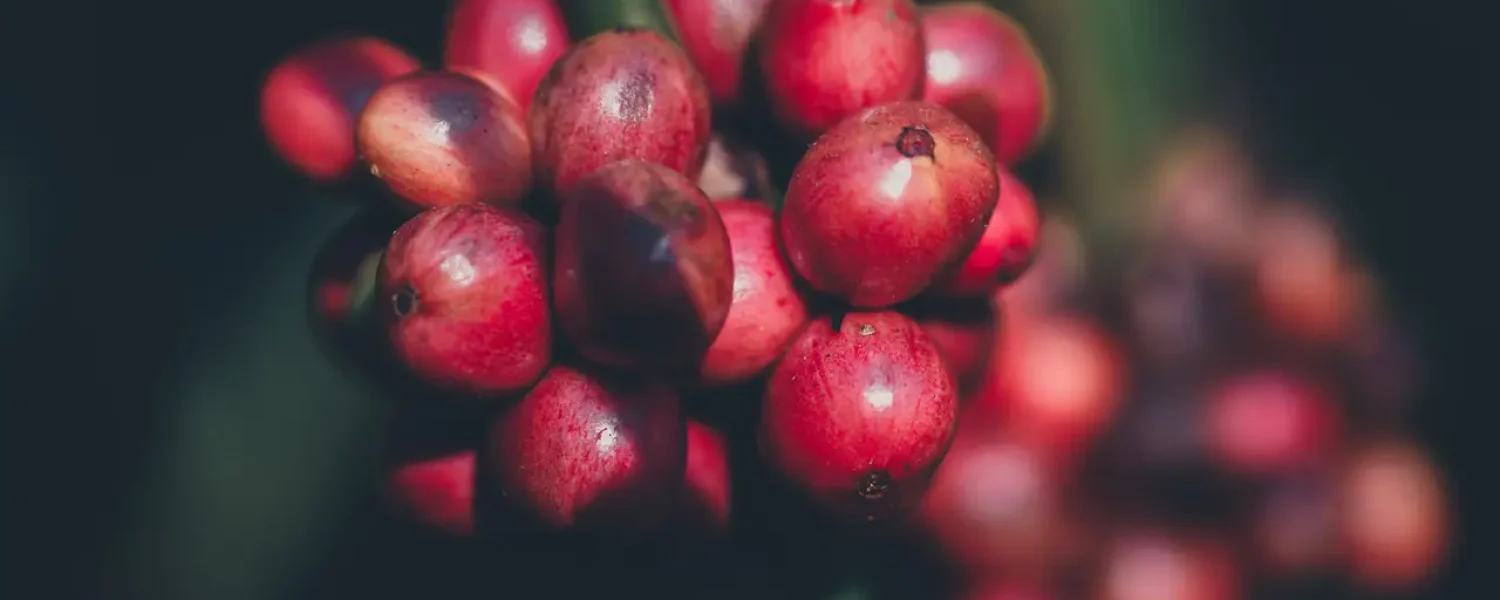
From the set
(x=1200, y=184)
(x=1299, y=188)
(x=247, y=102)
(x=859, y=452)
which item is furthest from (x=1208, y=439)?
(x=247, y=102)

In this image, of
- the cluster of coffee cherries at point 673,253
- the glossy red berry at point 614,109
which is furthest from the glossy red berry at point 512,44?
the glossy red berry at point 614,109

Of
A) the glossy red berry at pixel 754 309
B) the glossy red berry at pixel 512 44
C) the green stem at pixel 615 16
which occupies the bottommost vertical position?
the glossy red berry at pixel 754 309

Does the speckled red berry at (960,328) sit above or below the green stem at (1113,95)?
below

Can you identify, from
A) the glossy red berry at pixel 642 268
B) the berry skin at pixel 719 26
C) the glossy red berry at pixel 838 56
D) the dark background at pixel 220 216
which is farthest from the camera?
the dark background at pixel 220 216

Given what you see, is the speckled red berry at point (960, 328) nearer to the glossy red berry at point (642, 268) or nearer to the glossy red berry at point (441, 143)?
the glossy red berry at point (642, 268)

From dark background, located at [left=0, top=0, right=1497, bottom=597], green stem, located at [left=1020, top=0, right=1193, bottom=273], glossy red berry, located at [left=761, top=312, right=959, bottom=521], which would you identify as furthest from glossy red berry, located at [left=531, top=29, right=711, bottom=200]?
dark background, located at [left=0, top=0, right=1497, bottom=597]

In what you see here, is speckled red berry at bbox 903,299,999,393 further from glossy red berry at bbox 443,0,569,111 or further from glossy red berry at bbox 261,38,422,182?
glossy red berry at bbox 261,38,422,182

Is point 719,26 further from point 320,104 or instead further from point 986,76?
point 320,104

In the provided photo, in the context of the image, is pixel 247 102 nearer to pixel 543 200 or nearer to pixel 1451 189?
pixel 543 200
